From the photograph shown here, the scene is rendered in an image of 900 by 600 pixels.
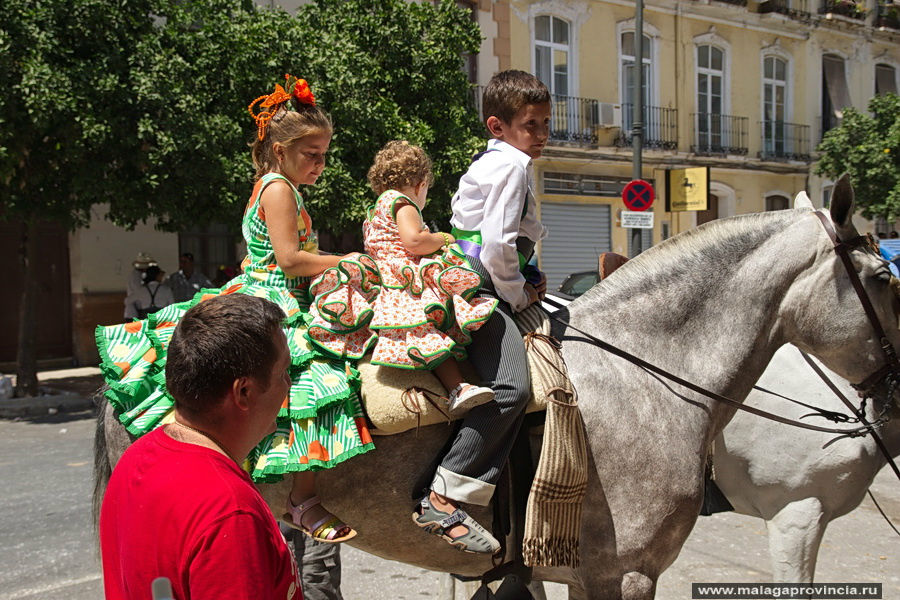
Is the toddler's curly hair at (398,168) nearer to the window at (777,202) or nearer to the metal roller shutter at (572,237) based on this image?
the metal roller shutter at (572,237)

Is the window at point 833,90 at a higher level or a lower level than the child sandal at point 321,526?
higher

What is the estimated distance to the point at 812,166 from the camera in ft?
85.1

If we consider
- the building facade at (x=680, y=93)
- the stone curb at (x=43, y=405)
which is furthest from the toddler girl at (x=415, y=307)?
the building facade at (x=680, y=93)

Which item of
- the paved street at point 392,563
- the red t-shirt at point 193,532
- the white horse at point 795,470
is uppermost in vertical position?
the red t-shirt at point 193,532

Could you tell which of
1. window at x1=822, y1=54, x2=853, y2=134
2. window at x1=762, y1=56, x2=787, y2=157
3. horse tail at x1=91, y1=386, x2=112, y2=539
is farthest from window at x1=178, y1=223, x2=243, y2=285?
window at x1=822, y1=54, x2=853, y2=134

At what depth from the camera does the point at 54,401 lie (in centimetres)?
1170

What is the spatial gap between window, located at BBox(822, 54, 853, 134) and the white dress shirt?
27.4 meters

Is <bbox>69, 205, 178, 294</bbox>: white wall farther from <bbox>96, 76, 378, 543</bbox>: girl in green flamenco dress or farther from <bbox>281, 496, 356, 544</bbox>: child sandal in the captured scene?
<bbox>281, 496, 356, 544</bbox>: child sandal

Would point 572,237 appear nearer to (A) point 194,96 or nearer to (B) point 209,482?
(A) point 194,96

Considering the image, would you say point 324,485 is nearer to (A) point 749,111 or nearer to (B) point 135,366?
(B) point 135,366

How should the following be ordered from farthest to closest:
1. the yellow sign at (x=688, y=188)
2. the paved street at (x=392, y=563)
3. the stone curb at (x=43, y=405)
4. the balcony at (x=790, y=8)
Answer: the balcony at (x=790, y=8)
the yellow sign at (x=688, y=188)
the stone curb at (x=43, y=405)
the paved street at (x=392, y=563)

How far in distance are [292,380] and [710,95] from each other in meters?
24.5

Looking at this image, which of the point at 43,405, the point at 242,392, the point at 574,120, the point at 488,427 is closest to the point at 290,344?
the point at 488,427

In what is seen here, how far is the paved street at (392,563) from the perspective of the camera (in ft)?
15.2
